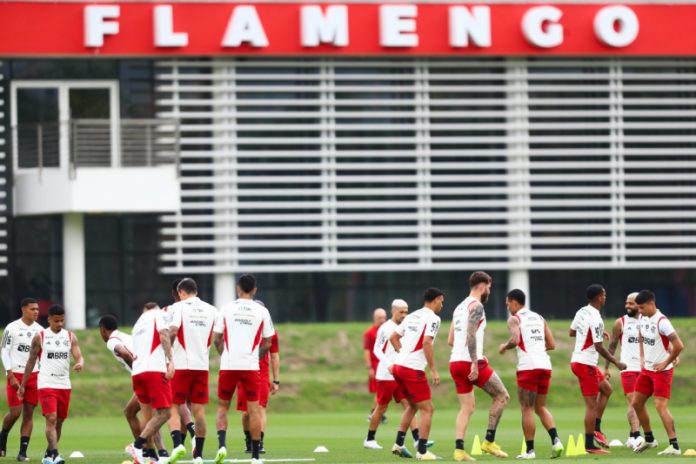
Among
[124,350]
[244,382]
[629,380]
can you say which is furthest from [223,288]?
[244,382]

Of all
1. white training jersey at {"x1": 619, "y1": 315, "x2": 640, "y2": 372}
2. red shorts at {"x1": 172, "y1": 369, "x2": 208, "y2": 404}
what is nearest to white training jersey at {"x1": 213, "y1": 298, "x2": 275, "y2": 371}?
red shorts at {"x1": 172, "y1": 369, "x2": 208, "y2": 404}

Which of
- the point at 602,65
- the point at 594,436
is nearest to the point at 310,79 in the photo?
the point at 602,65

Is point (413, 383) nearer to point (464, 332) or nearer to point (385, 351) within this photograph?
point (464, 332)

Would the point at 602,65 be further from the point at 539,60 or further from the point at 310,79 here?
the point at 310,79

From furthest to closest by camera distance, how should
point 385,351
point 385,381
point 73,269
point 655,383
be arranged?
point 73,269 < point 385,351 < point 385,381 < point 655,383

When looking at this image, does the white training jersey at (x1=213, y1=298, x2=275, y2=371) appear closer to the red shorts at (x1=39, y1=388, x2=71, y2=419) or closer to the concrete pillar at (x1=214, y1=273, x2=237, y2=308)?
the red shorts at (x1=39, y1=388, x2=71, y2=419)

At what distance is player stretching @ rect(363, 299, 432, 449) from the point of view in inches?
908

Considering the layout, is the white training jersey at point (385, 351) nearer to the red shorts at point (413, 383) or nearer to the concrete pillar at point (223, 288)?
the red shorts at point (413, 383)

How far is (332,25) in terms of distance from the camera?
37.7 meters

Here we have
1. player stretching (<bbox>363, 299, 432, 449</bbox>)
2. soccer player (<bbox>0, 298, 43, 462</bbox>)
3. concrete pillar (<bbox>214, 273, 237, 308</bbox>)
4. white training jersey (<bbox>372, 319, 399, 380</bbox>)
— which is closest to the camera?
soccer player (<bbox>0, 298, 43, 462</bbox>)

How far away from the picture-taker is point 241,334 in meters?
19.1

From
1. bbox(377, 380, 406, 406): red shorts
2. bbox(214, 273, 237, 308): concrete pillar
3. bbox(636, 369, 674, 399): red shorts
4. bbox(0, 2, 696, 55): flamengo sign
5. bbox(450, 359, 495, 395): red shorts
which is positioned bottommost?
bbox(377, 380, 406, 406): red shorts

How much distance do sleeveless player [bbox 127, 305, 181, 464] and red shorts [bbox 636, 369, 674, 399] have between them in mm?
6526

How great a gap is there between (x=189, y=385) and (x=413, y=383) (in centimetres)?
297
